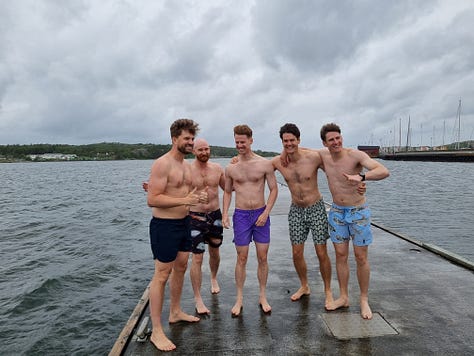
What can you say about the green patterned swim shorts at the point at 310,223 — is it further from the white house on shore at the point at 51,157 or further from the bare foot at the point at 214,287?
the white house on shore at the point at 51,157

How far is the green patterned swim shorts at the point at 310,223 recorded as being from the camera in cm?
454

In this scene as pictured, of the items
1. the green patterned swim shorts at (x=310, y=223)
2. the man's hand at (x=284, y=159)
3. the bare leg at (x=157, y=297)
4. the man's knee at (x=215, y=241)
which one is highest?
the man's hand at (x=284, y=159)

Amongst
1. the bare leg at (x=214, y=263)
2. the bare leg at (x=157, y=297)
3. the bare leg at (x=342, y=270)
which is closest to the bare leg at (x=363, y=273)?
the bare leg at (x=342, y=270)

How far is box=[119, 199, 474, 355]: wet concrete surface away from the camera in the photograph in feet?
11.9

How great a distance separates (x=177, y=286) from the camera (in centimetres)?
420

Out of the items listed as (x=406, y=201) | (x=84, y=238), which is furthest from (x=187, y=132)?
(x=406, y=201)

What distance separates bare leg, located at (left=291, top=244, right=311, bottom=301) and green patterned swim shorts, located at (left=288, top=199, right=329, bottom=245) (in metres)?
0.09

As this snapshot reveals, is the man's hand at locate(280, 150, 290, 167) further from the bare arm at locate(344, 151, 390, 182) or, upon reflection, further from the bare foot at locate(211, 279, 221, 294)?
the bare foot at locate(211, 279, 221, 294)

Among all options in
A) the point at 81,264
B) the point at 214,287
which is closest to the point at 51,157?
the point at 81,264

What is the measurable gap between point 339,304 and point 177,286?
6.67 ft

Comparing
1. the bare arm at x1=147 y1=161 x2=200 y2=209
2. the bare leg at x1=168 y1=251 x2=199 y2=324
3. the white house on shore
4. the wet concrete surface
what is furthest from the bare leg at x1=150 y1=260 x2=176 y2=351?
the white house on shore

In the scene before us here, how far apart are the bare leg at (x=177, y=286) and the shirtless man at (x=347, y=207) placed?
184cm

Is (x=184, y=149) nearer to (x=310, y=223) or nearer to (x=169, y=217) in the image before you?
(x=169, y=217)

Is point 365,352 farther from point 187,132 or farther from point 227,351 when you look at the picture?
point 187,132
